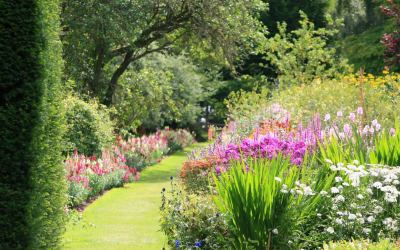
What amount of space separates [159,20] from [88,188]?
6.55 metres

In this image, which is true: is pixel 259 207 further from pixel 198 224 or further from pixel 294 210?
pixel 198 224

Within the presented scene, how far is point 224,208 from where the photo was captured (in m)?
4.20

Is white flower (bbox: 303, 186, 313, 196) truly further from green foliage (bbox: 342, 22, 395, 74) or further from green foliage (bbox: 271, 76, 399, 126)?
green foliage (bbox: 342, 22, 395, 74)

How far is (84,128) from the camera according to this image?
10578 millimetres

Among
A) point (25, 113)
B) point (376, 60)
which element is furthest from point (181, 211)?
point (376, 60)

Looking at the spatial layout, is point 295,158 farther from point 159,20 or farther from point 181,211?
point 159,20

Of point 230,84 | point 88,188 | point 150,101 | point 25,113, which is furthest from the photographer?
point 230,84

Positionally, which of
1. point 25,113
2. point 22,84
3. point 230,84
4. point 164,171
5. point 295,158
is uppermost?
point 230,84

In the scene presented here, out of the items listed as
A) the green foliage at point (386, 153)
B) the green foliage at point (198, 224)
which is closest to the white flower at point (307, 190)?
the green foliage at point (198, 224)

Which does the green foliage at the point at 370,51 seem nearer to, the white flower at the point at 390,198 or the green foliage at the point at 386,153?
the green foliage at the point at 386,153

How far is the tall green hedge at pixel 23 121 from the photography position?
3791mm

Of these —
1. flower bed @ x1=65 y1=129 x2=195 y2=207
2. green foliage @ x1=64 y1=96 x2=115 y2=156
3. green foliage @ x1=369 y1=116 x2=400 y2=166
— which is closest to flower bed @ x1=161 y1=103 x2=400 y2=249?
green foliage @ x1=369 y1=116 x2=400 y2=166

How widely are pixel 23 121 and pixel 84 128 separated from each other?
6891mm

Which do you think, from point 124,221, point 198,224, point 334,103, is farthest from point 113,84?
point 198,224
